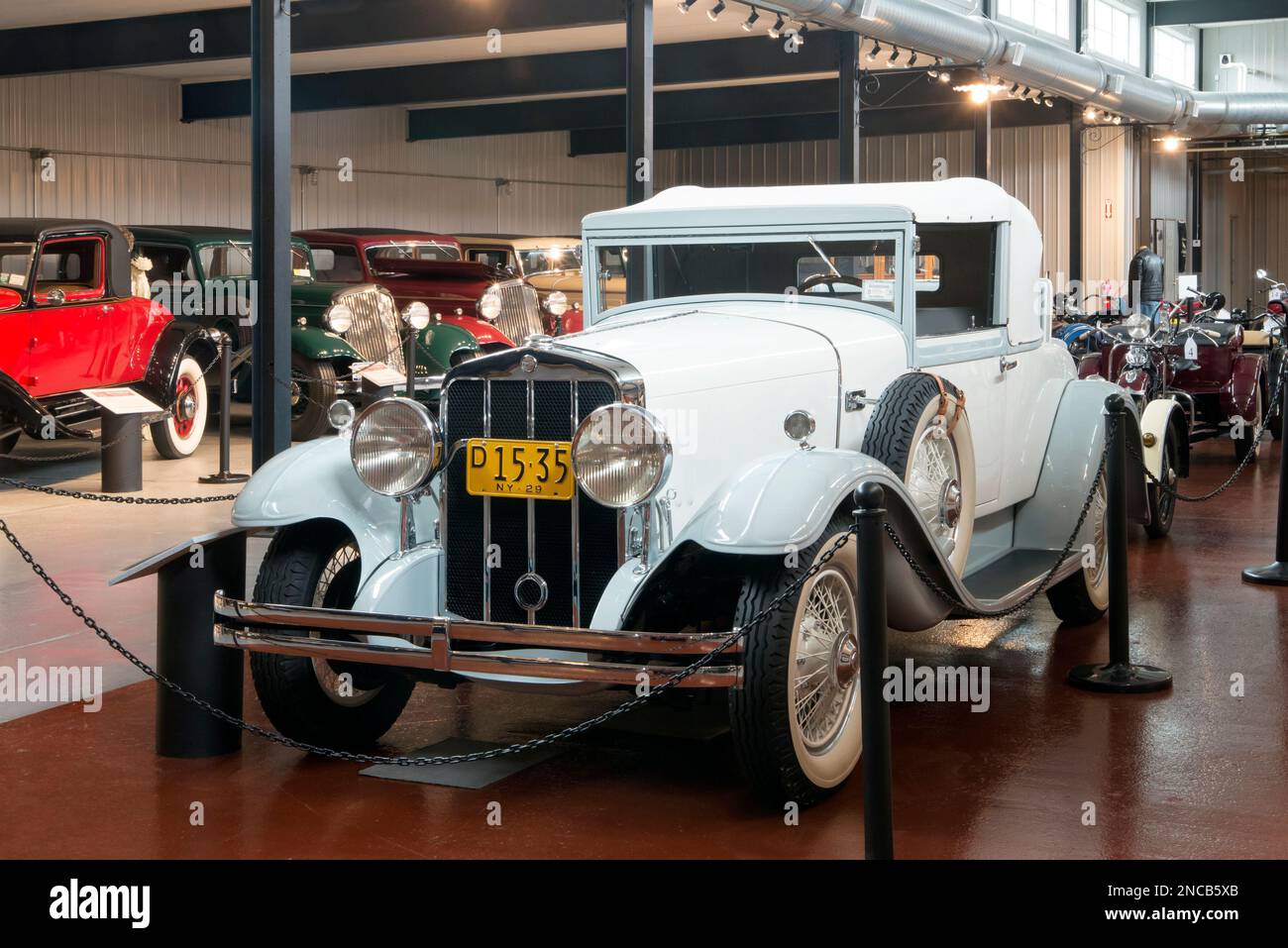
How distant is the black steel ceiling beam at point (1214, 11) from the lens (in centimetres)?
2075

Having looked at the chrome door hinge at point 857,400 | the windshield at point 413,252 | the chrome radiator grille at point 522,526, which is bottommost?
the chrome radiator grille at point 522,526

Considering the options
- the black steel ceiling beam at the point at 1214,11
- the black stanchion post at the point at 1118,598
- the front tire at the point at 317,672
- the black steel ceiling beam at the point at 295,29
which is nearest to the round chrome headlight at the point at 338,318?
the black steel ceiling beam at the point at 295,29

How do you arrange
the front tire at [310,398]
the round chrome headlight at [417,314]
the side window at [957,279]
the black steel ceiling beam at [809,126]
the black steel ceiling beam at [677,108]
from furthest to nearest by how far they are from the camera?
the black steel ceiling beam at [809,126]
the black steel ceiling beam at [677,108]
the front tire at [310,398]
the round chrome headlight at [417,314]
the side window at [957,279]

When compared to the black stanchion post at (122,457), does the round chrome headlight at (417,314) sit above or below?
above

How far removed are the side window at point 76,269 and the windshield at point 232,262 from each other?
2049 millimetres

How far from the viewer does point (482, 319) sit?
500 inches

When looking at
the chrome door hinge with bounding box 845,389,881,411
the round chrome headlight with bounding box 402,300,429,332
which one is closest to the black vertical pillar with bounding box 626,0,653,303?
the round chrome headlight with bounding box 402,300,429,332

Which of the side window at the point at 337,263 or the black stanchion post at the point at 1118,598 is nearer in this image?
the black stanchion post at the point at 1118,598

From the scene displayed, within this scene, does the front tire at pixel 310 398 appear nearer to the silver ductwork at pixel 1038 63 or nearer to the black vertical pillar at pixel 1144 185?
the silver ductwork at pixel 1038 63

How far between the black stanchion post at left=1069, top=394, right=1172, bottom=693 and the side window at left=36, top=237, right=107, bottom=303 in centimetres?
735

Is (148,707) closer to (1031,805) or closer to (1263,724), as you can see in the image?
(1031,805)

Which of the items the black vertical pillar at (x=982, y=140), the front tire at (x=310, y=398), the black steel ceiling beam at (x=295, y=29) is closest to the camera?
the front tire at (x=310, y=398)

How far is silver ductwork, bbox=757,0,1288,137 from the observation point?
1085 cm

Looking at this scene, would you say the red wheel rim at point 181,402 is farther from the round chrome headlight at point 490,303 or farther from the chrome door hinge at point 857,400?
the chrome door hinge at point 857,400
